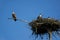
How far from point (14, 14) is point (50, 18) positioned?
2.13 meters

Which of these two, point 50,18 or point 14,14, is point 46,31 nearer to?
point 50,18

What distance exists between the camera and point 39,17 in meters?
22.1

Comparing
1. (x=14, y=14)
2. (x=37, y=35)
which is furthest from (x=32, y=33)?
(x=14, y=14)

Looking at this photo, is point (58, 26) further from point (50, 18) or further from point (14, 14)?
point (14, 14)

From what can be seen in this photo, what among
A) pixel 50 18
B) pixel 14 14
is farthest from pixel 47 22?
pixel 14 14

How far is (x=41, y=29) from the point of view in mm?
22344

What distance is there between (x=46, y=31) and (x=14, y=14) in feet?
7.81

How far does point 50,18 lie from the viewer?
2216 centimetres

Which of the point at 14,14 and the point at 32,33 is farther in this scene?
the point at 32,33

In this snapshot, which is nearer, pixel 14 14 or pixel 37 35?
pixel 14 14

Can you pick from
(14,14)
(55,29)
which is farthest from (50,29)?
(14,14)

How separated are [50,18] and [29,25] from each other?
1.16 metres

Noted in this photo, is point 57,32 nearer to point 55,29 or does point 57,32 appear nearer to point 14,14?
point 55,29

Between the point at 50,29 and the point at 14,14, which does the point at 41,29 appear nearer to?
the point at 50,29
